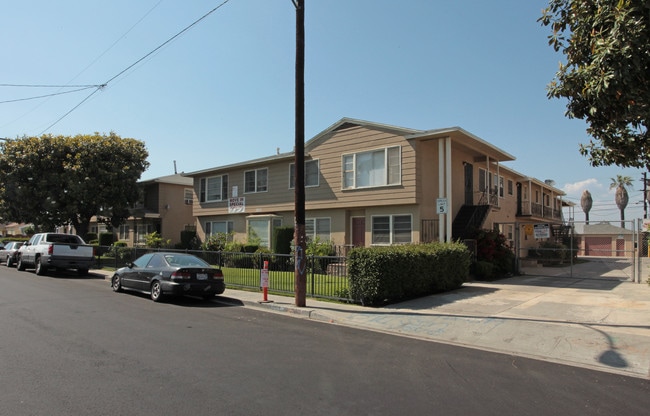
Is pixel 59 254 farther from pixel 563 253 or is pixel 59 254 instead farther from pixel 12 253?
pixel 563 253

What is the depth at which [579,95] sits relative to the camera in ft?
24.5

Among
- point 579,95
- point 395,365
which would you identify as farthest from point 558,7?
point 395,365

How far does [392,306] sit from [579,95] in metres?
6.33

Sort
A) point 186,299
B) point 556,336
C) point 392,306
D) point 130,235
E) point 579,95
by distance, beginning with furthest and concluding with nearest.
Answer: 1. point 130,235
2. point 186,299
3. point 392,306
4. point 556,336
5. point 579,95

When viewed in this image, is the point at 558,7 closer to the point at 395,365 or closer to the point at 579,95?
the point at 579,95

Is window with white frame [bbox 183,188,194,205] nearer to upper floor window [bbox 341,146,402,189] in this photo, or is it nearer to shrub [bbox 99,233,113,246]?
shrub [bbox 99,233,113,246]

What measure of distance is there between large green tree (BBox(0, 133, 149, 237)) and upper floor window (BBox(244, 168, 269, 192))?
317 inches

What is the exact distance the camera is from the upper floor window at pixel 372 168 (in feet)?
62.6

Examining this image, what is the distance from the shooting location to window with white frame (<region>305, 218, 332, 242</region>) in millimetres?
21844

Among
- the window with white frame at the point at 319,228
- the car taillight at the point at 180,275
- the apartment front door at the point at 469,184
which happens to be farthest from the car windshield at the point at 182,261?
the apartment front door at the point at 469,184

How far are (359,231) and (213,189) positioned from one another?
38.2 ft

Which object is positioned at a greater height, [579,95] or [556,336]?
[579,95]

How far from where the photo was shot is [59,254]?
63.9ft

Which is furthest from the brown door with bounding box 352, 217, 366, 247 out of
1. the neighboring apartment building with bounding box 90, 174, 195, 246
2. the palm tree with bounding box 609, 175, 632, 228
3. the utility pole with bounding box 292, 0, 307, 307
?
the palm tree with bounding box 609, 175, 632, 228
